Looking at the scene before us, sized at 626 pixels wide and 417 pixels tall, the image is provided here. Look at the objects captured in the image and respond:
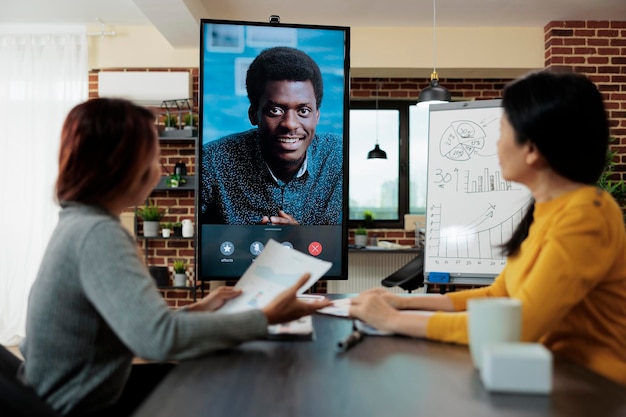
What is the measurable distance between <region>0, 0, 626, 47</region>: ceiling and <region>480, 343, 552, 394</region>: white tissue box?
359 centimetres

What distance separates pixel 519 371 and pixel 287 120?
1733 mm

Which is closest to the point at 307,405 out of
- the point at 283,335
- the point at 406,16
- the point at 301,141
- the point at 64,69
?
the point at 283,335

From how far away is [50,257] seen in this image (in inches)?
44.3

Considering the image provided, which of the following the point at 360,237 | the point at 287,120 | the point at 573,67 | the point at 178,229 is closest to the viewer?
the point at 287,120

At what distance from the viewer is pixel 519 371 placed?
0.86m

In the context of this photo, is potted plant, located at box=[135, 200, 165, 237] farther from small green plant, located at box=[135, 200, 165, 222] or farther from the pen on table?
the pen on table

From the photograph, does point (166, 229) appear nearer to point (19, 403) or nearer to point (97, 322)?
point (97, 322)

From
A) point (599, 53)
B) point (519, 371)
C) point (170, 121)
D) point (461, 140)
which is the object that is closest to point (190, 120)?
point (170, 121)

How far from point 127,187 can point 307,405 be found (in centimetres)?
65

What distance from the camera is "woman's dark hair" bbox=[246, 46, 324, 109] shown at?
246 centimetres

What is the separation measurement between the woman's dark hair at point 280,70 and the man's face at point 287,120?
2 cm

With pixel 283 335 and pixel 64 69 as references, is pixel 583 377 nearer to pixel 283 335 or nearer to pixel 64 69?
pixel 283 335

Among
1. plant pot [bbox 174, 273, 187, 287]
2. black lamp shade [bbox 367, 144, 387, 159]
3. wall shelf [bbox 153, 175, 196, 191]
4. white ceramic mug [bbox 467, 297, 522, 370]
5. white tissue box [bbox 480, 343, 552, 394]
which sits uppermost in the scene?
black lamp shade [bbox 367, 144, 387, 159]

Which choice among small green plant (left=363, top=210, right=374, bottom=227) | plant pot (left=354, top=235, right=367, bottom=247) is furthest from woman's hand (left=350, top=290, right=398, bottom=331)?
small green plant (left=363, top=210, right=374, bottom=227)
